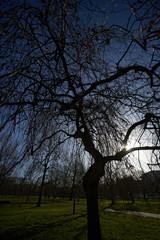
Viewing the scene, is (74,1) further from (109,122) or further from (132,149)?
(132,149)

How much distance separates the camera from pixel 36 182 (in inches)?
93.7

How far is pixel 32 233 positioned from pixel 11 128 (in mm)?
6329

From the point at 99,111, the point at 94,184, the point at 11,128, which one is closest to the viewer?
the point at 11,128

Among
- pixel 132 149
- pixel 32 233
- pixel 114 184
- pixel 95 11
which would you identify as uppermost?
pixel 95 11

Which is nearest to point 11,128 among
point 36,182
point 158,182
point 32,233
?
point 36,182

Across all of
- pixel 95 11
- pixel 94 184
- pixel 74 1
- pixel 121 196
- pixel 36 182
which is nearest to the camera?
pixel 95 11

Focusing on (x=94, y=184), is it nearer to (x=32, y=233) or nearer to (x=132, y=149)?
(x=132, y=149)

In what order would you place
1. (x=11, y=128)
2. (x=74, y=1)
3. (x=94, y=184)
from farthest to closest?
(x=94, y=184) < (x=11, y=128) < (x=74, y=1)

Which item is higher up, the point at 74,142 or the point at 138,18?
the point at 138,18

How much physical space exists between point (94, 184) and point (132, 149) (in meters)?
1.53

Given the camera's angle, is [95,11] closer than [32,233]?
Yes

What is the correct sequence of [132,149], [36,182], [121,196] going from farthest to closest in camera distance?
[132,149] → [36,182] → [121,196]

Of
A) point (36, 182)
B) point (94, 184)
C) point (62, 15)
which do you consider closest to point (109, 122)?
point (62, 15)

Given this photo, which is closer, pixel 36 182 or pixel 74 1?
pixel 74 1
